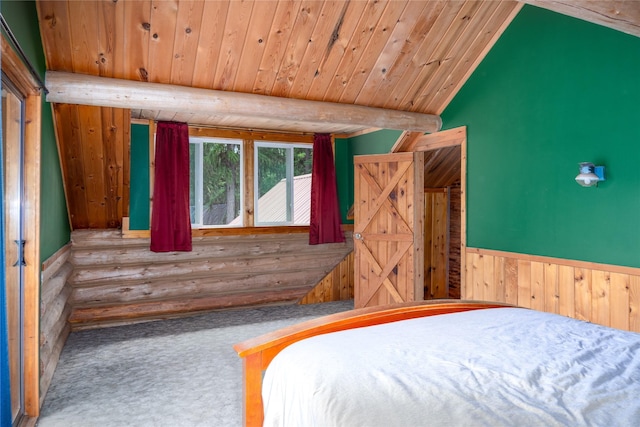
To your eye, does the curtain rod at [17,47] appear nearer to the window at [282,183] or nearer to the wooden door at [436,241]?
the window at [282,183]

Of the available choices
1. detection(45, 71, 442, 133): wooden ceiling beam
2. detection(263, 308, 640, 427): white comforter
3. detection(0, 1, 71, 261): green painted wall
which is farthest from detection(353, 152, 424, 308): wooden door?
detection(0, 1, 71, 261): green painted wall

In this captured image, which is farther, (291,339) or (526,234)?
(526,234)

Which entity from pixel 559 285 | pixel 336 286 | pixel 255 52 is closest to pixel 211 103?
pixel 255 52

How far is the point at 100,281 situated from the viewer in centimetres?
478

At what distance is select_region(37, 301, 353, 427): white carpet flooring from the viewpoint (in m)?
2.65

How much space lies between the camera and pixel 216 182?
5387mm

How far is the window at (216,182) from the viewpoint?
5.28 metres

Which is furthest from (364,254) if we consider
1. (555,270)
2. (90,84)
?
(90,84)

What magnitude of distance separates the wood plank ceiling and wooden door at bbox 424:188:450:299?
5.98 ft

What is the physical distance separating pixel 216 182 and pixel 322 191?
1342 mm

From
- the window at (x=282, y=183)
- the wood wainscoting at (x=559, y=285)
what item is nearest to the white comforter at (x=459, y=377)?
the wood wainscoting at (x=559, y=285)

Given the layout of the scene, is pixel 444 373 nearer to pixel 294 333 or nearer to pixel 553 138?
pixel 294 333

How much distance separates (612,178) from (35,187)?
3735mm

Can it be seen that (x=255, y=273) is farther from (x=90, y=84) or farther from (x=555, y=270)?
(x=555, y=270)
